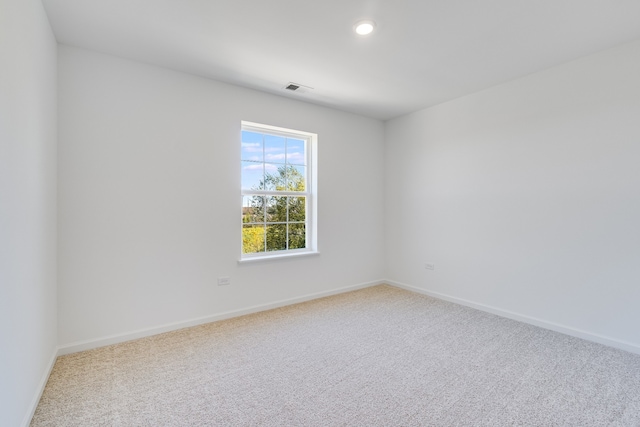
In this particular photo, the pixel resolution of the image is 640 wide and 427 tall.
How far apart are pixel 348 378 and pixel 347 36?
260 centimetres

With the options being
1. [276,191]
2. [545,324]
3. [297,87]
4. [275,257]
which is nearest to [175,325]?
[275,257]

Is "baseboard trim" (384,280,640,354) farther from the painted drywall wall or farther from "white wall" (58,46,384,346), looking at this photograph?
the painted drywall wall

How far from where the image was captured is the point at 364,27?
2256 millimetres

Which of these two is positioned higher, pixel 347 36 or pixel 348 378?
pixel 347 36

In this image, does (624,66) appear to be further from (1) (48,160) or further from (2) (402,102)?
(1) (48,160)

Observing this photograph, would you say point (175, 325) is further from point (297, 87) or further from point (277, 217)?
point (297, 87)

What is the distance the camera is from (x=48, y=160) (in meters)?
2.21

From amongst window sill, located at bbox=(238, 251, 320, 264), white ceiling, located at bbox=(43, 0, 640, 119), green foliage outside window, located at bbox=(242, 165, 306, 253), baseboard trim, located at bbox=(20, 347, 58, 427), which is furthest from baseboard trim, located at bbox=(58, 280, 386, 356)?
white ceiling, located at bbox=(43, 0, 640, 119)

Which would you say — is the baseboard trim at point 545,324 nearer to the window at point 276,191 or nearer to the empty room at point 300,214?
the empty room at point 300,214

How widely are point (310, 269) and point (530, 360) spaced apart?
7.96 ft

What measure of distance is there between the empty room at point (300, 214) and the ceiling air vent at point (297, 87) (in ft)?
0.09

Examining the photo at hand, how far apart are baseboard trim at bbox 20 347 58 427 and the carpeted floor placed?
0.13ft

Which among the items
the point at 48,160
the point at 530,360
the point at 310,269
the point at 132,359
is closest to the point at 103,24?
the point at 48,160

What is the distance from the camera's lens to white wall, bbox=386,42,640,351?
2564mm
